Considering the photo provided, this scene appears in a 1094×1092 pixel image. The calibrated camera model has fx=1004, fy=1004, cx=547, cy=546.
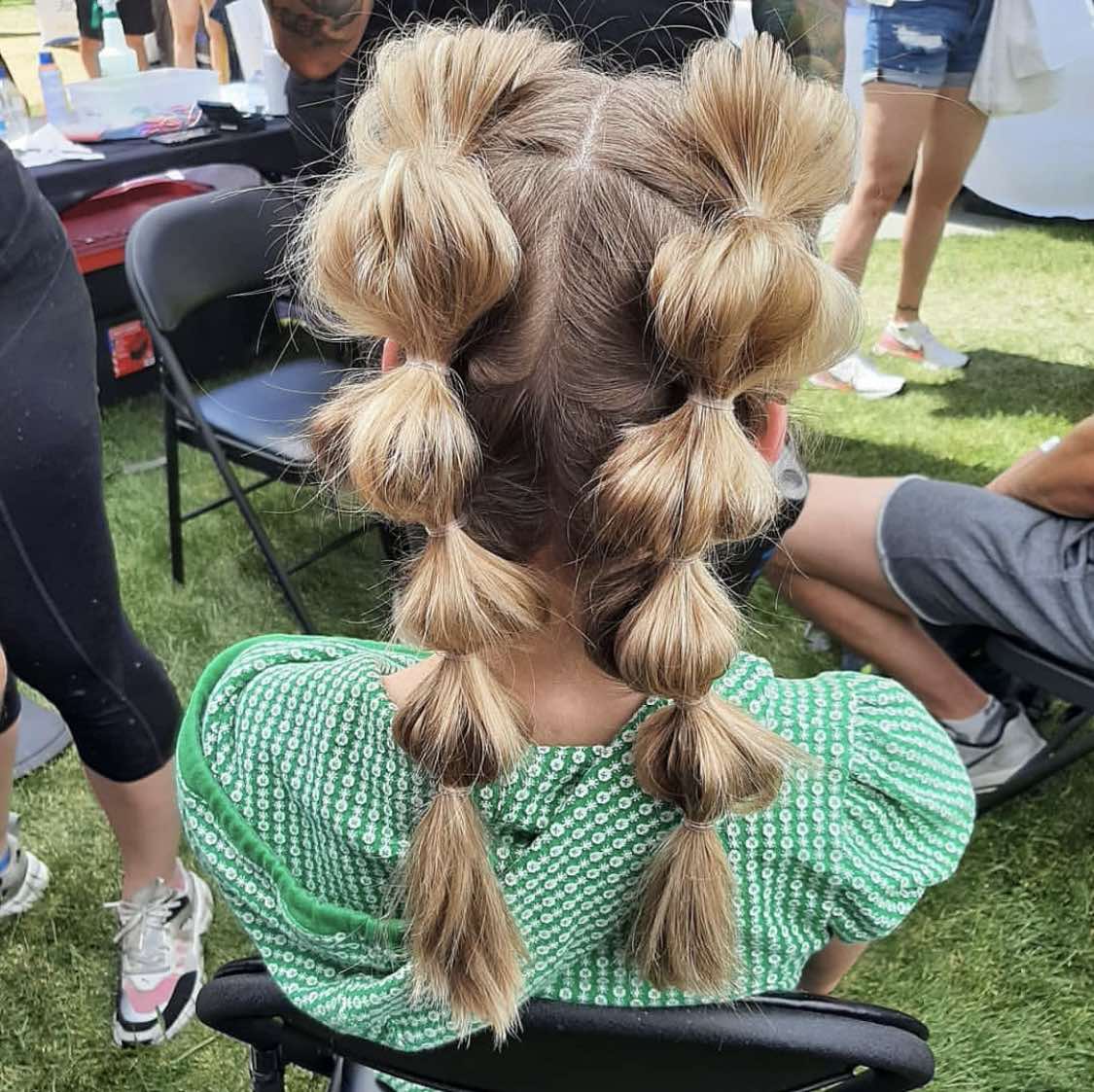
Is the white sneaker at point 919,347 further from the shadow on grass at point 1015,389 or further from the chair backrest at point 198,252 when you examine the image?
the chair backrest at point 198,252

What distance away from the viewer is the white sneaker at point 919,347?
11.3 feet

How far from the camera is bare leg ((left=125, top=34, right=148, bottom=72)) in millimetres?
3359

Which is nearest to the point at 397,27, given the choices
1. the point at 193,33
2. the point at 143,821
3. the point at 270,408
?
the point at 270,408

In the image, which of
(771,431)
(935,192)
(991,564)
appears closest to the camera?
(771,431)

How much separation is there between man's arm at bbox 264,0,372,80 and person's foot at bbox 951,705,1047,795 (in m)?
1.76

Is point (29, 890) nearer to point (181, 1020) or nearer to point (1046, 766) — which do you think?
point (181, 1020)

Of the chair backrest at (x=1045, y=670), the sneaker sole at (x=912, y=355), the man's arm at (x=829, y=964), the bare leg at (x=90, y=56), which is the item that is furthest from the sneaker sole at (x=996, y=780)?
the bare leg at (x=90, y=56)

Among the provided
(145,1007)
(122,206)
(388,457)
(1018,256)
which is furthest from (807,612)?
(1018,256)

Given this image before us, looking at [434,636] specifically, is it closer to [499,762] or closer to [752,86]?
[499,762]

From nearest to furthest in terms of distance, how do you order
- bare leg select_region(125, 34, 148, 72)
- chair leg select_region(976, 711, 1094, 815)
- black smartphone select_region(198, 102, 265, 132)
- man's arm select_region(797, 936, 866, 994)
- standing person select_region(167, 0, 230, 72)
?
1. man's arm select_region(797, 936, 866, 994)
2. chair leg select_region(976, 711, 1094, 815)
3. black smartphone select_region(198, 102, 265, 132)
4. bare leg select_region(125, 34, 148, 72)
5. standing person select_region(167, 0, 230, 72)

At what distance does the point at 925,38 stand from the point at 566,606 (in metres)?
2.41

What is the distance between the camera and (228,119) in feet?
9.96

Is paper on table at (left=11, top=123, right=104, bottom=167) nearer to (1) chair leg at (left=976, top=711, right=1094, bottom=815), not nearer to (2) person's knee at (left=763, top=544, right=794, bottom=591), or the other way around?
(2) person's knee at (left=763, top=544, right=794, bottom=591)

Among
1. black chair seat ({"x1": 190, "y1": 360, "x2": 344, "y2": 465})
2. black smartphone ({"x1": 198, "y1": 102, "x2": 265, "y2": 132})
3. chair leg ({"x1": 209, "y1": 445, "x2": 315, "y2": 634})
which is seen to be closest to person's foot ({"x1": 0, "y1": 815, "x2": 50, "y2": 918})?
chair leg ({"x1": 209, "y1": 445, "x2": 315, "y2": 634})
